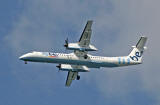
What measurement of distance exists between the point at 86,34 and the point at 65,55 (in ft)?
13.4

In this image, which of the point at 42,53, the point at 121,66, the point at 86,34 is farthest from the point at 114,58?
the point at 42,53

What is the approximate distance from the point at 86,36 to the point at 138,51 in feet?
30.7

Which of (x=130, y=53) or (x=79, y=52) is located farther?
(x=130, y=53)

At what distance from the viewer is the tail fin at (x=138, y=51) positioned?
5931 cm

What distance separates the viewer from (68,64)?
56719 millimetres

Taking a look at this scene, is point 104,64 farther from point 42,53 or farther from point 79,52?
point 42,53

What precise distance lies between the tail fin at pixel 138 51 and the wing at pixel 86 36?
7.69 metres

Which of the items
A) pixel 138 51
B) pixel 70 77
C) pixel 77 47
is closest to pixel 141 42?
pixel 138 51

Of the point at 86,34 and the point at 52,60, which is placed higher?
the point at 86,34

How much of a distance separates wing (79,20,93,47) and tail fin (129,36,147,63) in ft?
25.2

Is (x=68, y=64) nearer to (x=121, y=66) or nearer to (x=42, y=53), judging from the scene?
(x=42, y=53)

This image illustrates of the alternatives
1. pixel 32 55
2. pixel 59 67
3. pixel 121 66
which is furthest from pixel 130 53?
pixel 32 55

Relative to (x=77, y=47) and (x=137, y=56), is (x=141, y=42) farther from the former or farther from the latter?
(x=77, y=47)

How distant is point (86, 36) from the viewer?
5472cm
